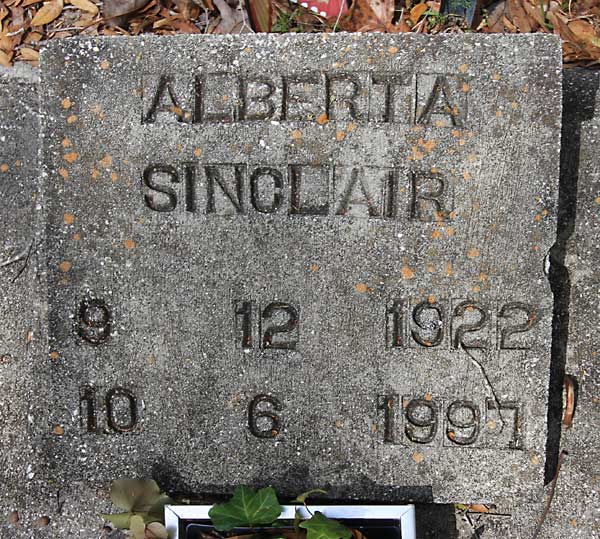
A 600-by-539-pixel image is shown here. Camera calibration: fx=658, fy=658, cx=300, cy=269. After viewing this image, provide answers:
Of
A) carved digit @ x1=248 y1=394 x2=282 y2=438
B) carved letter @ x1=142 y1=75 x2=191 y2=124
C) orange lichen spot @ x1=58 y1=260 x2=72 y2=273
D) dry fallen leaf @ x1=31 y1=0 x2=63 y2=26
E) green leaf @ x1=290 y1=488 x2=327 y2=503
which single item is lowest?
green leaf @ x1=290 y1=488 x2=327 y2=503

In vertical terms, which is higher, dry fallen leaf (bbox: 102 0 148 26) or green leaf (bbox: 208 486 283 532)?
dry fallen leaf (bbox: 102 0 148 26)

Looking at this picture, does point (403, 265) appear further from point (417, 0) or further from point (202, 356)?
point (417, 0)

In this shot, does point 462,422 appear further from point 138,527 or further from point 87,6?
point 87,6

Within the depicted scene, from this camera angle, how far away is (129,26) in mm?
2375

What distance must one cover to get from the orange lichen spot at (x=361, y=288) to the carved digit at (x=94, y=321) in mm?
718

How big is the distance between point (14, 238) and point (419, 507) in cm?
Result: 163

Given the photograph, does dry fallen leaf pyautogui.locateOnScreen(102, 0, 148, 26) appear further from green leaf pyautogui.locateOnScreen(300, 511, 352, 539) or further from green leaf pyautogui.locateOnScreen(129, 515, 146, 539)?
green leaf pyautogui.locateOnScreen(300, 511, 352, 539)

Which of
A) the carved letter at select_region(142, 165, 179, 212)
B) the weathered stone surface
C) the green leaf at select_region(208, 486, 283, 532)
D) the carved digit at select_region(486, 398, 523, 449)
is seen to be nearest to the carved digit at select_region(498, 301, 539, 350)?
the carved digit at select_region(486, 398, 523, 449)

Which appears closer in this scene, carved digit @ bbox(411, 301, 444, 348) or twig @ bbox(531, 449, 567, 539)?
carved digit @ bbox(411, 301, 444, 348)

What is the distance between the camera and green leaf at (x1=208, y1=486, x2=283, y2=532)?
1.75 meters

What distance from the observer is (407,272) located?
6.07 feet

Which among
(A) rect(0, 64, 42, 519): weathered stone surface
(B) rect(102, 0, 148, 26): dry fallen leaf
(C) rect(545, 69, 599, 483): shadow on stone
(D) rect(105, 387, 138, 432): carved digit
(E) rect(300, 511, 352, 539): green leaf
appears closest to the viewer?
(E) rect(300, 511, 352, 539): green leaf

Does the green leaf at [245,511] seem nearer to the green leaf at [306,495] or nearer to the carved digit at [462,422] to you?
the green leaf at [306,495]

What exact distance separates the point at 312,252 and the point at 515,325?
0.61 m
